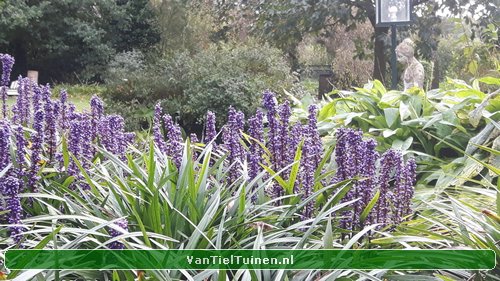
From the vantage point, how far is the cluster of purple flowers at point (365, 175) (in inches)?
67.4

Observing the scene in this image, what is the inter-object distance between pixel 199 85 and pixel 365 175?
485cm

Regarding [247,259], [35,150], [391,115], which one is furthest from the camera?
[391,115]

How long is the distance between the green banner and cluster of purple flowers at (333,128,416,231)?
1.14 ft

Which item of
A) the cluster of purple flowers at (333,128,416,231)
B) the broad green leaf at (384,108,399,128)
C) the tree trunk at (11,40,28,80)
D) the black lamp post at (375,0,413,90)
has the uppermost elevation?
the tree trunk at (11,40,28,80)

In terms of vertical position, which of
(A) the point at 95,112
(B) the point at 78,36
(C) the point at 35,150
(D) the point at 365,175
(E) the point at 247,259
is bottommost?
(E) the point at 247,259

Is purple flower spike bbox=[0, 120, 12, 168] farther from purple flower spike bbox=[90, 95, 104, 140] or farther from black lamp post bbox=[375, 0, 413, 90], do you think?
black lamp post bbox=[375, 0, 413, 90]

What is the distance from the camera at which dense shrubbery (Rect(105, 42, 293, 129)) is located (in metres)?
6.35

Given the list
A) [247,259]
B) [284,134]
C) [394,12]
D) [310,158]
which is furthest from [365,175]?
[394,12]

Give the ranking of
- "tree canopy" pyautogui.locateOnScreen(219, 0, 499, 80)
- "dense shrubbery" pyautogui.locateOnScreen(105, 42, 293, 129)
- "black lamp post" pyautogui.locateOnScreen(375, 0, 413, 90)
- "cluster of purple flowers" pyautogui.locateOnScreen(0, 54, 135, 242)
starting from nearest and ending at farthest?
"cluster of purple flowers" pyautogui.locateOnScreen(0, 54, 135, 242)
"black lamp post" pyautogui.locateOnScreen(375, 0, 413, 90)
"dense shrubbery" pyautogui.locateOnScreen(105, 42, 293, 129)
"tree canopy" pyautogui.locateOnScreen(219, 0, 499, 80)

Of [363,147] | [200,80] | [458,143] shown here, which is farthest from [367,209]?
[200,80]

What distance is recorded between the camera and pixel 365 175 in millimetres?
1725

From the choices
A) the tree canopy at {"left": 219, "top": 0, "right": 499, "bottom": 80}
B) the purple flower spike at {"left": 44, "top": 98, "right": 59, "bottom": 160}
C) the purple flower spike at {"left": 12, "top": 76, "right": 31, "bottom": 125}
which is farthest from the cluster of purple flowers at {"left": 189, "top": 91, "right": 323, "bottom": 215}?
the tree canopy at {"left": 219, "top": 0, "right": 499, "bottom": 80}

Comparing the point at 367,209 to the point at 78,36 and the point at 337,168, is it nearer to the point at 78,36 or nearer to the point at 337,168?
the point at 337,168

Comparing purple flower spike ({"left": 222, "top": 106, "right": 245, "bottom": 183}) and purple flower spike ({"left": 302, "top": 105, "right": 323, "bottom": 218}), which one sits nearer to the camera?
purple flower spike ({"left": 302, "top": 105, "right": 323, "bottom": 218})
